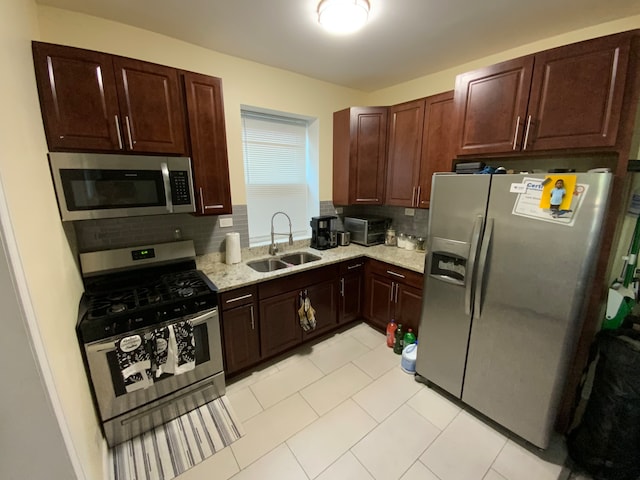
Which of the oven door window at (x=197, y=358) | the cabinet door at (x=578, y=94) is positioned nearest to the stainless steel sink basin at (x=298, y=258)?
the oven door window at (x=197, y=358)

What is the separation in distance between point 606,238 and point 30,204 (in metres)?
2.72

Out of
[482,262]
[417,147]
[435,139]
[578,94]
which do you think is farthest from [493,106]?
[482,262]

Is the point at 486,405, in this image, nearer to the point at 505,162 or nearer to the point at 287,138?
the point at 505,162

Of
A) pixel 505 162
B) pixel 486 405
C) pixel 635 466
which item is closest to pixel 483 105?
pixel 505 162

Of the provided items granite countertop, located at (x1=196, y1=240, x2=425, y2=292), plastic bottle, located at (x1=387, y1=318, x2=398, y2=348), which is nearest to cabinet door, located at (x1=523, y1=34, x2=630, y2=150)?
granite countertop, located at (x1=196, y1=240, x2=425, y2=292)

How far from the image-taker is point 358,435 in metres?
1.67

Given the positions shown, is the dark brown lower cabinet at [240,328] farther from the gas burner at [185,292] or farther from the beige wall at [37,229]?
the beige wall at [37,229]

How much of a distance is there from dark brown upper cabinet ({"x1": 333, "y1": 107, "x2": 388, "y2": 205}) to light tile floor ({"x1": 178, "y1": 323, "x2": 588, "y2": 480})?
177 cm

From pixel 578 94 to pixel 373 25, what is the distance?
1300 millimetres

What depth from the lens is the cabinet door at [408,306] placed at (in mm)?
2332

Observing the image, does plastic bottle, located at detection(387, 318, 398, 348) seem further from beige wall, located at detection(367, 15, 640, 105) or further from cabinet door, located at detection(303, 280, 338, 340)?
beige wall, located at detection(367, 15, 640, 105)

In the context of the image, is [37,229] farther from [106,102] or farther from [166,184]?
[106,102]

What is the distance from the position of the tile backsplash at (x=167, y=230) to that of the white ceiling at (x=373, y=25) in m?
1.32

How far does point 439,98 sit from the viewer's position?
7.56 ft
